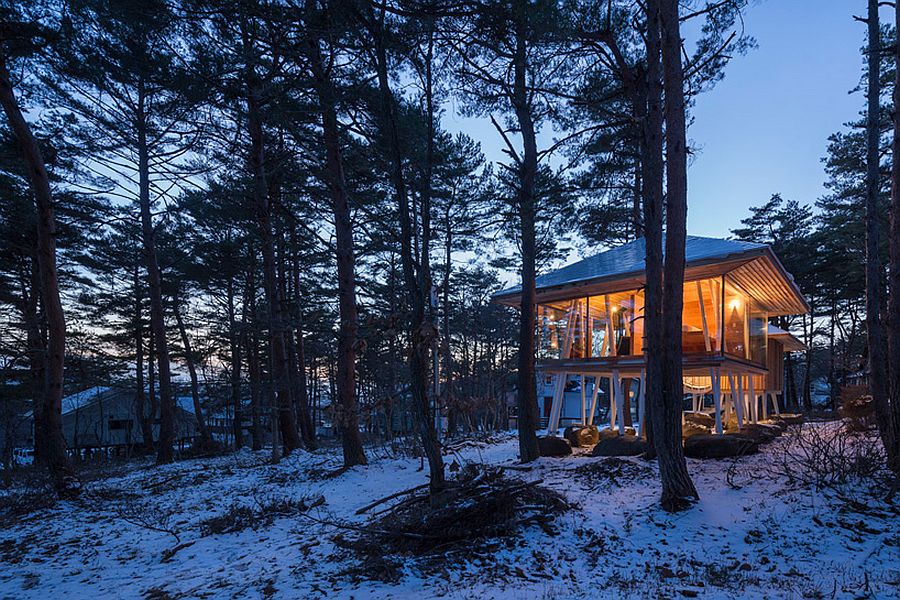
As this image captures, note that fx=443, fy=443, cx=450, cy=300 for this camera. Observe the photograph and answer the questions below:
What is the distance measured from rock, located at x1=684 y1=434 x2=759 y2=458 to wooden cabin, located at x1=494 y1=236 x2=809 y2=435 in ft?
4.03

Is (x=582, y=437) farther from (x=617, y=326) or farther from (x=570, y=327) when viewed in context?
(x=617, y=326)

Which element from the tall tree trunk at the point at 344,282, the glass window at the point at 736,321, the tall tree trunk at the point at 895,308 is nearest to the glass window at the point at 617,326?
the glass window at the point at 736,321

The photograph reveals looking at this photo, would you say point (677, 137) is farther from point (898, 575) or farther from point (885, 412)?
point (885, 412)

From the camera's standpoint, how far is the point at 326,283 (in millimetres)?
19141

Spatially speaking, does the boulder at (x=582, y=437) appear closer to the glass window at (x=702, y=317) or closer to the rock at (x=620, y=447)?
the rock at (x=620, y=447)

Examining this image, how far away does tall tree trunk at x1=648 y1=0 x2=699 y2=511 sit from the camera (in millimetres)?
5266

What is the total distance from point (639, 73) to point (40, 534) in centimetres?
1078

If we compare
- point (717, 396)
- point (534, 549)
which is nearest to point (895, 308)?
point (717, 396)

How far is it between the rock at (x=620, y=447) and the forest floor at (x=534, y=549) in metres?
1.32

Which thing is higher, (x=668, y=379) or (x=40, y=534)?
(x=668, y=379)

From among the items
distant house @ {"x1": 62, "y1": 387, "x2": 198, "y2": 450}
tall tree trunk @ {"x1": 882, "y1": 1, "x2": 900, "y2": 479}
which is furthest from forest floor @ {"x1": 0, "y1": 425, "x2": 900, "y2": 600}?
distant house @ {"x1": 62, "y1": 387, "x2": 198, "y2": 450}

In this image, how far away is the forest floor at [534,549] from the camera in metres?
3.44

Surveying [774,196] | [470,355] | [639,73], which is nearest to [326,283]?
[470,355]

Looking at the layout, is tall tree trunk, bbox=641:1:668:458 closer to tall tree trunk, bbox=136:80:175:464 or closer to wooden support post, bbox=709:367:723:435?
wooden support post, bbox=709:367:723:435
